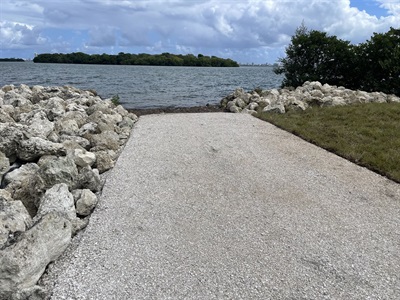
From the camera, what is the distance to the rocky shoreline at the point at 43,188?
3.58m

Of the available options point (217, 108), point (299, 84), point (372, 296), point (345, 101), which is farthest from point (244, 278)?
point (299, 84)

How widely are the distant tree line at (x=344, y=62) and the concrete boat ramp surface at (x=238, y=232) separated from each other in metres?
11.1

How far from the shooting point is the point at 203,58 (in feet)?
305

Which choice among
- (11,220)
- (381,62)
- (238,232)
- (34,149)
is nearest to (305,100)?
(381,62)

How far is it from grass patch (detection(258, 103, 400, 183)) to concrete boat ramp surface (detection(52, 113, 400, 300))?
500 millimetres

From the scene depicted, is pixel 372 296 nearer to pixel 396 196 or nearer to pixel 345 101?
pixel 396 196

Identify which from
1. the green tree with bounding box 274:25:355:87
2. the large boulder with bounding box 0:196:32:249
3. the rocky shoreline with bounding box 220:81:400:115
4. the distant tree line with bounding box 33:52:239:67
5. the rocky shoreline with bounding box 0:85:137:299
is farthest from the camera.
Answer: the distant tree line with bounding box 33:52:239:67

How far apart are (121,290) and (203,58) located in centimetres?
9230

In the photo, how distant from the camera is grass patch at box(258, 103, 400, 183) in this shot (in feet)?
24.8

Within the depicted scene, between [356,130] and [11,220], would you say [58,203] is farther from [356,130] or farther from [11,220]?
[356,130]

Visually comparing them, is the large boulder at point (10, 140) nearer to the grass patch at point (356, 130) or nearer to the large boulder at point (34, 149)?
the large boulder at point (34, 149)

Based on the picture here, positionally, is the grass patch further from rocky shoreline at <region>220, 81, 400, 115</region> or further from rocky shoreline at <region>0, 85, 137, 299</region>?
rocky shoreline at <region>0, 85, 137, 299</region>

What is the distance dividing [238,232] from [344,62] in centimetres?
1658


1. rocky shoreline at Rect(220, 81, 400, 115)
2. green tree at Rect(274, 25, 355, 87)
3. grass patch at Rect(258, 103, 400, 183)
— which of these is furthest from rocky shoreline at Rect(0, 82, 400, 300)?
green tree at Rect(274, 25, 355, 87)
